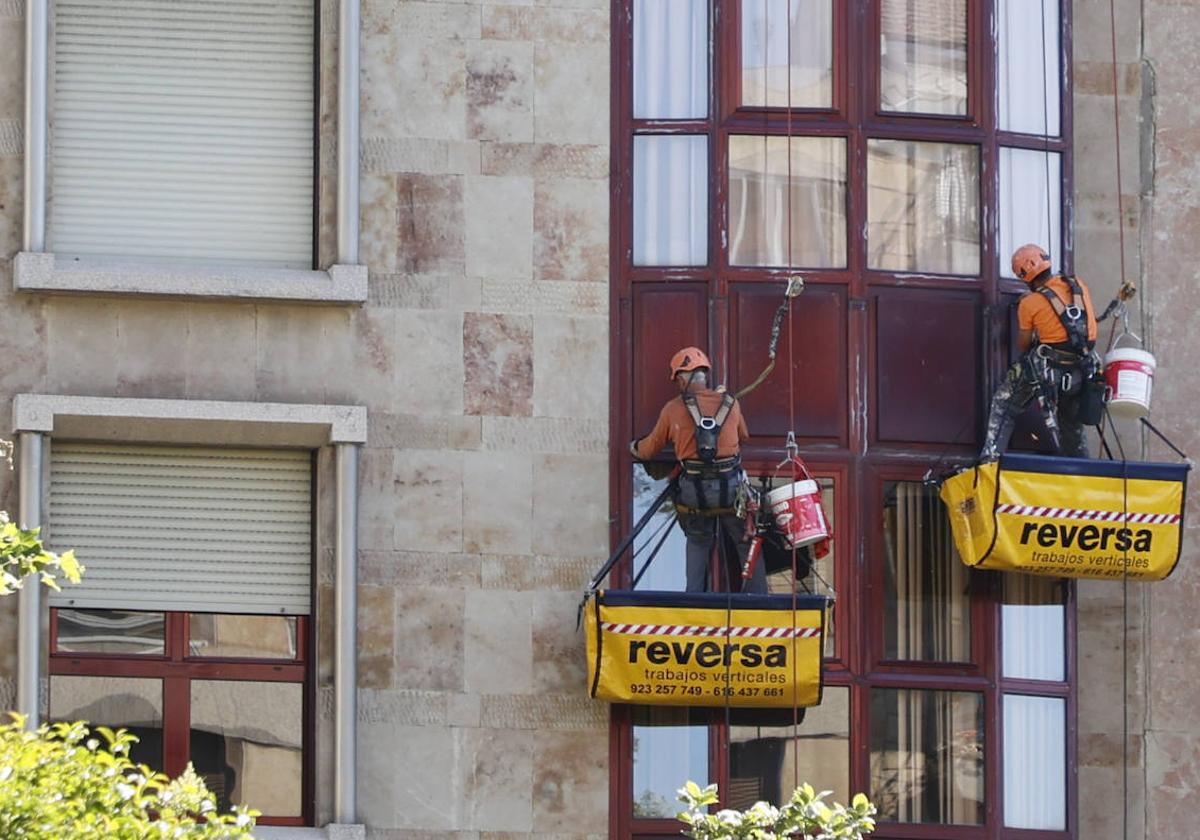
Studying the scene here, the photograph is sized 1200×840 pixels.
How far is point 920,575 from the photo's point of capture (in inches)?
1047

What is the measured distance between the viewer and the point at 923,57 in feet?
89.2

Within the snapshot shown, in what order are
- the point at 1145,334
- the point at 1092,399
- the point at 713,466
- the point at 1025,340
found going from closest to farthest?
1. the point at 713,466
2. the point at 1092,399
3. the point at 1025,340
4. the point at 1145,334

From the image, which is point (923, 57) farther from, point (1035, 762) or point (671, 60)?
point (1035, 762)

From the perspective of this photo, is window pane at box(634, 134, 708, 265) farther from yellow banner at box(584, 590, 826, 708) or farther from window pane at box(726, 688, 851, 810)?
window pane at box(726, 688, 851, 810)

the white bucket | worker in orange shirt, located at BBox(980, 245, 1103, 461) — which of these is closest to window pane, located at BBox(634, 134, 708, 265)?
worker in orange shirt, located at BBox(980, 245, 1103, 461)

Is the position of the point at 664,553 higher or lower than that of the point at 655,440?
lower

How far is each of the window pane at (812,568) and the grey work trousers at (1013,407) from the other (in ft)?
4.04

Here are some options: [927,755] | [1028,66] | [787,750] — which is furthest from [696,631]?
[1028,66]

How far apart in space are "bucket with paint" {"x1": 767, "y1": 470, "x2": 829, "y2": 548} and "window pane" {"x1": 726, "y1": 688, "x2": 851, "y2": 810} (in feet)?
4.12

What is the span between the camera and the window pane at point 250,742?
85.6 feet

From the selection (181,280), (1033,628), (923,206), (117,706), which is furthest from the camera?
(923,206)

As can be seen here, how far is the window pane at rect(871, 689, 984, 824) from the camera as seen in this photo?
1035 inches

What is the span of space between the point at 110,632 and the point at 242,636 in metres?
0.99

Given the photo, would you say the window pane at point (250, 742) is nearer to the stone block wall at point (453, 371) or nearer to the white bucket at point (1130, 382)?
the stone block wall at point (453, 371)
